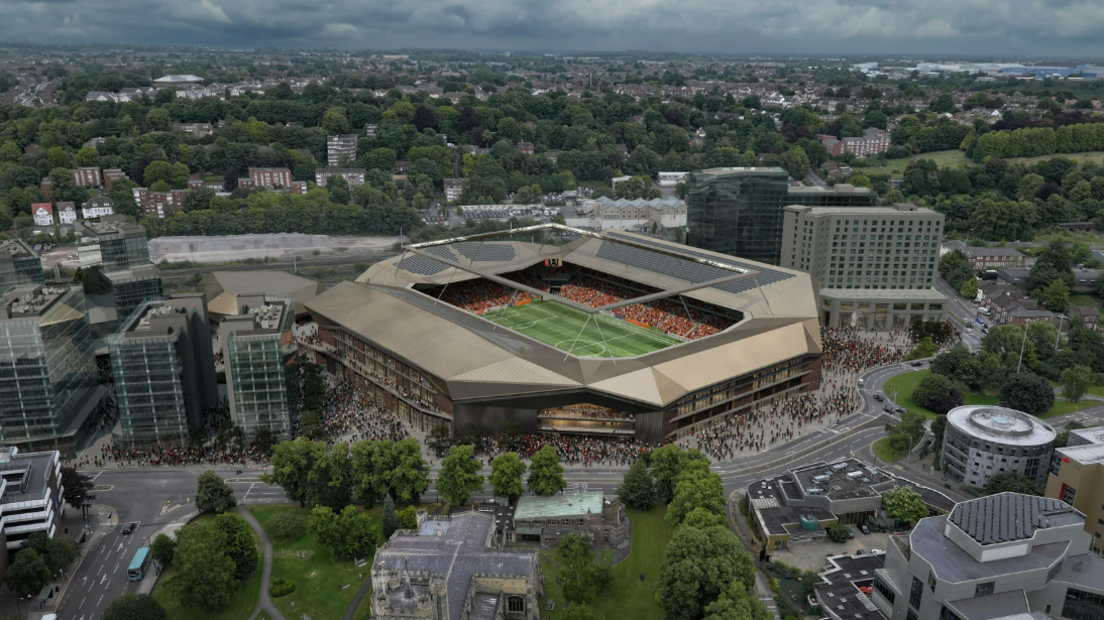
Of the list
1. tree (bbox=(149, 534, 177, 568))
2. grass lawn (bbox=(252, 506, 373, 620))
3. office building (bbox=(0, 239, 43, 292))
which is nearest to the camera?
grass lawn (bbox=(252, 506, 373, 620))

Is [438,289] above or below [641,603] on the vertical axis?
above

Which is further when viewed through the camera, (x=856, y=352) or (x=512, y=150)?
(x=512, y=150)

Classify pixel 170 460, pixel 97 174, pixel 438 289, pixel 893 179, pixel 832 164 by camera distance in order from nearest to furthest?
pixel 170 460, pixel 438 289, pixel 97 174, pixel 893 179, pixel 832 164

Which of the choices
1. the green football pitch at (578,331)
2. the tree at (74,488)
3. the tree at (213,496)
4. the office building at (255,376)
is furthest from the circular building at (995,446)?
the tree at (74,488)

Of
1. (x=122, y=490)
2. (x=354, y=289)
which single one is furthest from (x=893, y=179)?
(x=122, y=490)

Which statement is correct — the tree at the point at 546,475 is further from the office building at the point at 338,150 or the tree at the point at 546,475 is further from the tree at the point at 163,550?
the office building at the point at 338,150

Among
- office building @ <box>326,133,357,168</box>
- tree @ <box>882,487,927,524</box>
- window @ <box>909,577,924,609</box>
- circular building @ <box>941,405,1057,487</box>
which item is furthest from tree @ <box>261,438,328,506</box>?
office building @ <box>326,133,357,168</box>

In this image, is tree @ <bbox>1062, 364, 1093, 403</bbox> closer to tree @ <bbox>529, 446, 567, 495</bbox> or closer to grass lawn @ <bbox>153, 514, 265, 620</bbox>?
tree @ <bbox>529, 446, 567, 495</bbox>

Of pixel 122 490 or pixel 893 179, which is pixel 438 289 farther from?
pixel 893 179
